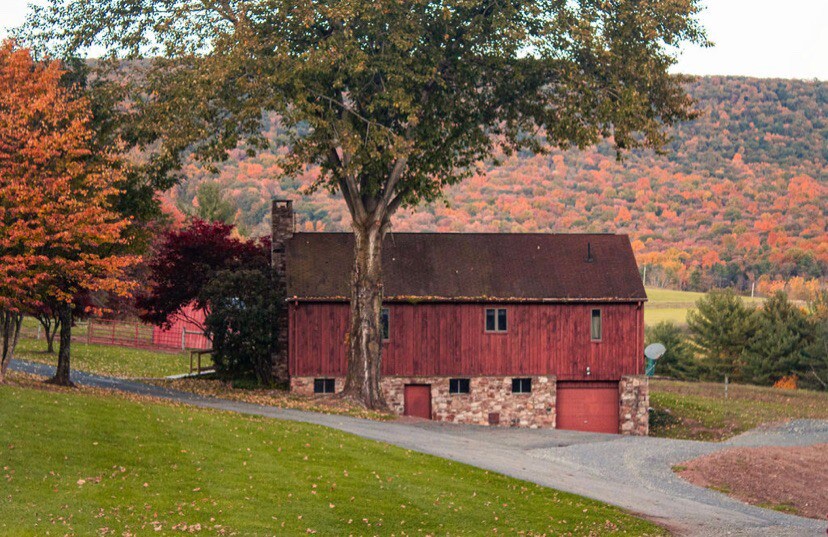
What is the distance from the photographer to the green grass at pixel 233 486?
19.8 meters

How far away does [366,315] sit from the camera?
4122cm

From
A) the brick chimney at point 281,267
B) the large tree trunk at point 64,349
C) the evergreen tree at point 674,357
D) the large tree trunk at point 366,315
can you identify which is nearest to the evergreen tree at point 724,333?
the evergreen tree at point 674,357

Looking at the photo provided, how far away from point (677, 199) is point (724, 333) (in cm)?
6496

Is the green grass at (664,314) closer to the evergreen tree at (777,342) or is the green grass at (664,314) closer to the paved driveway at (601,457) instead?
Result: the evergreen tree at (777,342)

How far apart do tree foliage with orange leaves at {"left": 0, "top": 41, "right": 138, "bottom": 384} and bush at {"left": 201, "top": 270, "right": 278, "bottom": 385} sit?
10.3 m

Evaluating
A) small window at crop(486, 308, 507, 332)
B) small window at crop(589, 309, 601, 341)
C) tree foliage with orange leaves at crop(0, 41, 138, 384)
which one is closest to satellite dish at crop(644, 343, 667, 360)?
small window at crop(589, 309, 601, 341)

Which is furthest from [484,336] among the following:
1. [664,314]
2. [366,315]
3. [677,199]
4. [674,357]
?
[677,199]

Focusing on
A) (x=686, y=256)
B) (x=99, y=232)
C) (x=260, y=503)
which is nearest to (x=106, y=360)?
(x=99, y=232)

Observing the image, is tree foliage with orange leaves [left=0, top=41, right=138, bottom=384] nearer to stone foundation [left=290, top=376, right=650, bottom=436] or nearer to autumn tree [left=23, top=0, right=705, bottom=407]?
autumn tree [left=23, top=0, right=705, bottom=407]

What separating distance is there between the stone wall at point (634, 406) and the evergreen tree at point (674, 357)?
35.8 meters

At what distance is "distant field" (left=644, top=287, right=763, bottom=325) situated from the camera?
122 meters

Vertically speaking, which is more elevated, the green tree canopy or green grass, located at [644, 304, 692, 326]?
the green tree canopy

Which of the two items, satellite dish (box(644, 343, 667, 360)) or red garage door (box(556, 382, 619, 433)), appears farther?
satellite dish (box(644, 343, 667, 360))

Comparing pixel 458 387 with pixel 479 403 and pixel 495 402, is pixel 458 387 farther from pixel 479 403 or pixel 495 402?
pixel 495 402
